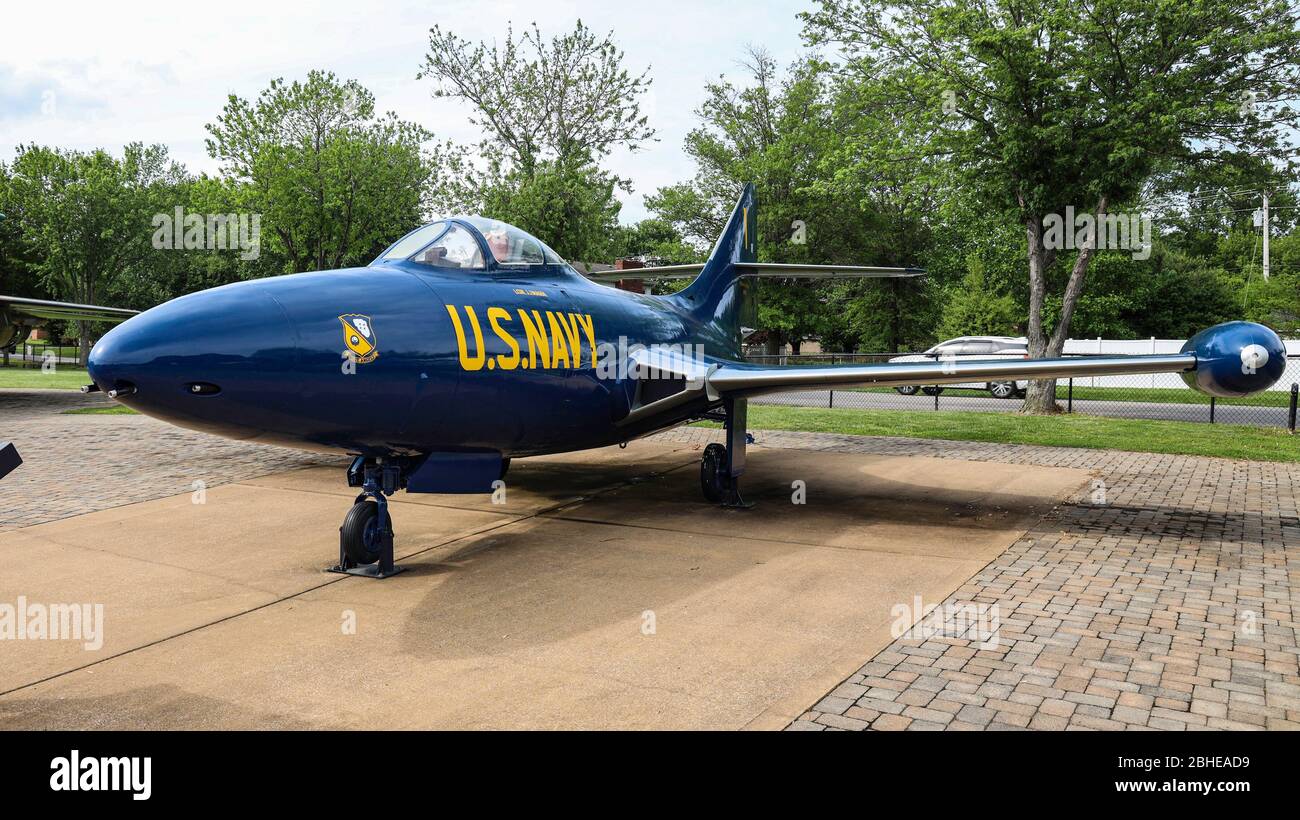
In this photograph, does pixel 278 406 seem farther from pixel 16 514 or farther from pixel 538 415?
pixel 16 514

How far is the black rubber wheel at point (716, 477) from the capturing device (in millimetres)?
10562

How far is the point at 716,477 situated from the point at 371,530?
482cm

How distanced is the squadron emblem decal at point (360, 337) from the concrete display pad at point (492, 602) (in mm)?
1982

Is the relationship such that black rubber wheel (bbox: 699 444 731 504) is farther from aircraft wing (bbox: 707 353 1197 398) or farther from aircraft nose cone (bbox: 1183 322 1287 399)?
aircraft nose cone (bbox: 1183 322 1287 399)

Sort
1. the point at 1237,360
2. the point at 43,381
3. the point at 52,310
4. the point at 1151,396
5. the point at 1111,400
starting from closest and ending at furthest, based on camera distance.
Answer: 1. the point at 1237,360
2. the point at 52,310
3. the point at 1111,400
4. the point at 1151,396
5. the point at 43,381

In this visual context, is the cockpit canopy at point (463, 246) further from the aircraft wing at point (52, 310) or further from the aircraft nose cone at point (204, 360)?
the aircraft wing at point (52, 310)

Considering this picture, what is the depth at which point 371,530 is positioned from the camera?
728 cm

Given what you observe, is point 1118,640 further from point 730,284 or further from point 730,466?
point 730,284

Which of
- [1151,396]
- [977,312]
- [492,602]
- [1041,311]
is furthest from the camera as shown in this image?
[977,312]

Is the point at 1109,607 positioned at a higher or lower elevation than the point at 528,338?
lower

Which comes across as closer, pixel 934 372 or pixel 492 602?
pixel 492 602

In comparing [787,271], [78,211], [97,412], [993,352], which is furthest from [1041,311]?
[78,211]

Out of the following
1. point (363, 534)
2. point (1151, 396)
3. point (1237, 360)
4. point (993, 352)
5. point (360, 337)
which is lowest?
point (363, 534)

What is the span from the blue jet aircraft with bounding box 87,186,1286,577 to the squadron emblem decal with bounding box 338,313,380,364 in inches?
0.5
